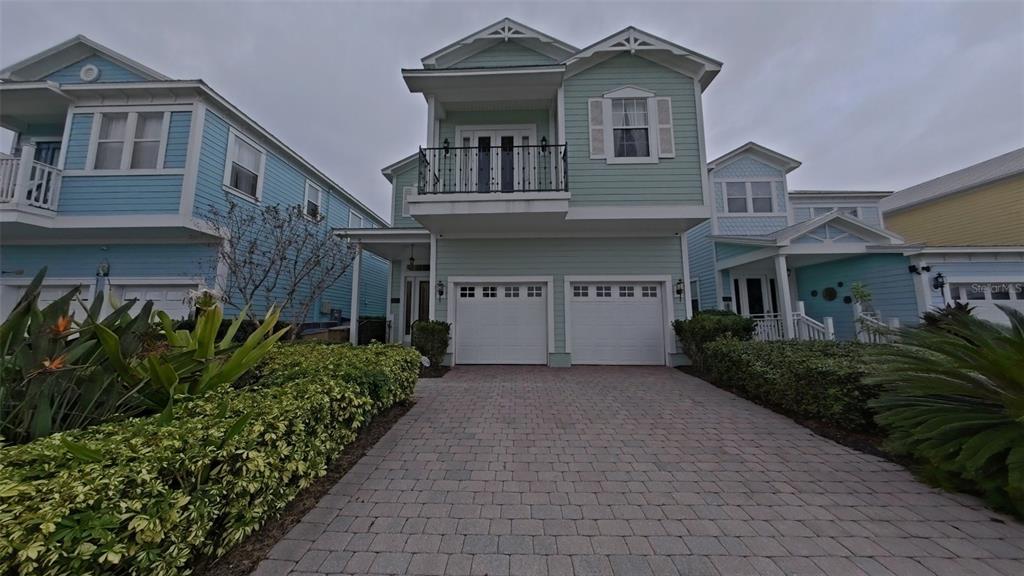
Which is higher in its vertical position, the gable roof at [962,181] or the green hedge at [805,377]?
the gable roof at [962,181]

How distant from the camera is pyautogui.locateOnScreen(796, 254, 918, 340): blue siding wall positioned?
999 cm

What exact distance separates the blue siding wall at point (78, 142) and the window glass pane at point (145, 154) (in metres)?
1.03

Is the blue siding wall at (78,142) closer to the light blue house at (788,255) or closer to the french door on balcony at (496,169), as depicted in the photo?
the french door on balcony at (496,169)

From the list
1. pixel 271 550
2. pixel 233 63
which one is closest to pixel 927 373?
pixel 271 550

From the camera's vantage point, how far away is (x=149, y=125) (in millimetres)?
8609

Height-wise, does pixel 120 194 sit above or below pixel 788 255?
above

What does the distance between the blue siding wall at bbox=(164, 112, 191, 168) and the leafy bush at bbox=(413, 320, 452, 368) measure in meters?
6.82

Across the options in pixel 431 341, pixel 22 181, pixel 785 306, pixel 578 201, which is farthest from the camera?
pixel 785 306

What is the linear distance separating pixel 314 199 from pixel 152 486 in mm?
13246

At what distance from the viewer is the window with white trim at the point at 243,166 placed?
30.8 feet

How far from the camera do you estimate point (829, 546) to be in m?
2.24

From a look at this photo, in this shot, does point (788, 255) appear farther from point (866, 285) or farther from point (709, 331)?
point (709, 331)

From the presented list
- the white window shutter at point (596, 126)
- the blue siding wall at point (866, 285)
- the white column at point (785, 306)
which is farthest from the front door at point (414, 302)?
the blue siding wall at point (866, 285)

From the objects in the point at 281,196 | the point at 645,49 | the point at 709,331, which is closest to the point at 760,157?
the point at 645,49
